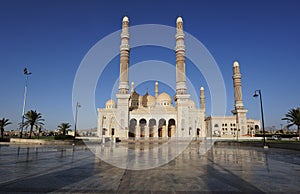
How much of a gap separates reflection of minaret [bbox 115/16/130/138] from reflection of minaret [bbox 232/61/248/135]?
31723 millimetres

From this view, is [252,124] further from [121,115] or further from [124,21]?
[124,21]

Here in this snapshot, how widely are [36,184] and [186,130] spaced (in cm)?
5341

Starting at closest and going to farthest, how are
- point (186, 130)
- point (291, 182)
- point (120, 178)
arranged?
point (291, 182)
point (120, 178)
point (186, 130)

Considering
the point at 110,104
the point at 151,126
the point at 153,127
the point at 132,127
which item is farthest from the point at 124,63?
the point at 153,127

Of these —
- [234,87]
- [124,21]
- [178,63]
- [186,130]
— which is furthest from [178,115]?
[124,21]

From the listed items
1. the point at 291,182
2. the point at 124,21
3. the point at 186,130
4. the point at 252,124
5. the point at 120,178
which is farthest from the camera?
the point at 252,124

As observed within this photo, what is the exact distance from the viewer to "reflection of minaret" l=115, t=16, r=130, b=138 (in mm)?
57062

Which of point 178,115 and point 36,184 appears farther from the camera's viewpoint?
point 178,115

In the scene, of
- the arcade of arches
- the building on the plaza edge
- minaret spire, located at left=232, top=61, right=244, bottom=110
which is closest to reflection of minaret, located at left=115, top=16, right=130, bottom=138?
the building on the plaza edge

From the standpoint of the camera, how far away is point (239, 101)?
210 ft

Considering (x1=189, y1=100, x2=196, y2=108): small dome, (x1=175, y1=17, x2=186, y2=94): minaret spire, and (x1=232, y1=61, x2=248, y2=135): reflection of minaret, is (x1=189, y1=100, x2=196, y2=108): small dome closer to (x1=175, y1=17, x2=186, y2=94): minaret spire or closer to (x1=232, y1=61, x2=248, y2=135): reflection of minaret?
(x1=175, y1=17, x2=186, y2=94): minaret spire

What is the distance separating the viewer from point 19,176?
6555mm

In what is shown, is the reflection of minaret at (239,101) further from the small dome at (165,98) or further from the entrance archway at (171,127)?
the small dome at (165,98)

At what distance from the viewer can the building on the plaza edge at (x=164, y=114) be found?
A: 57781 millimetres
